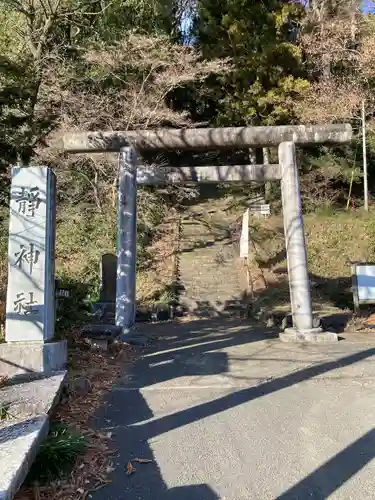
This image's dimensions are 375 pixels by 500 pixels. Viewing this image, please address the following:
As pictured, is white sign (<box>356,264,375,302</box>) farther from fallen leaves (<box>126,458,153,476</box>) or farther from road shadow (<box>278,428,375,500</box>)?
fallen leaves (<box>126,458,153,476</box>)

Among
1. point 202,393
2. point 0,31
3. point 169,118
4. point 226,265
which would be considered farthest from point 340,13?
point 202,393

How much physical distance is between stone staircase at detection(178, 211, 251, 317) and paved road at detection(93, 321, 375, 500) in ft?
22.7

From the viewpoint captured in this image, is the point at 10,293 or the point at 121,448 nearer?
the point at 121,448

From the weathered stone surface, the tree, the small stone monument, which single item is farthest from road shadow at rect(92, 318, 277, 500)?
the tree

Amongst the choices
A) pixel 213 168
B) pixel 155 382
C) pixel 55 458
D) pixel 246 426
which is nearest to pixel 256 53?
pixel 213 168

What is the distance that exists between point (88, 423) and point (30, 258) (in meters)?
1.94

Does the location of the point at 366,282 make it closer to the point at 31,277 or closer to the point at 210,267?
the point at 210,267

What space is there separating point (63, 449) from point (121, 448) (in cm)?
52

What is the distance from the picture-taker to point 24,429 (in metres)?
3.21

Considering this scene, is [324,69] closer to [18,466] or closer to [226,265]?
[226,265]

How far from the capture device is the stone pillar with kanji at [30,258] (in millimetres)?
4980

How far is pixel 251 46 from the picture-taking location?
19438mm

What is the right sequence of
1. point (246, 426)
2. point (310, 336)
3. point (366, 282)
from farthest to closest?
point (366, 282) → point (310, 336) → point (246, 426)

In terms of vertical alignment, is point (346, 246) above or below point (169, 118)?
below
